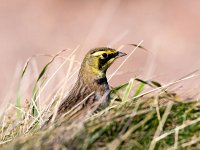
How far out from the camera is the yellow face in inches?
237

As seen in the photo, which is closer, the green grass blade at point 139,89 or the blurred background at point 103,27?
the green grass blade at point 139,89

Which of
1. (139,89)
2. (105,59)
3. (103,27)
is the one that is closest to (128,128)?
(139,89)

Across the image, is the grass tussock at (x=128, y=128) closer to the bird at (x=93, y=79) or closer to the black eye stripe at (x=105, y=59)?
the bird at (x=93, y=79)

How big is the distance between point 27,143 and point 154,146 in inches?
24.2

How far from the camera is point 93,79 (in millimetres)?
6090

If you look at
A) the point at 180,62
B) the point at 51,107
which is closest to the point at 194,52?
the point at 180,62

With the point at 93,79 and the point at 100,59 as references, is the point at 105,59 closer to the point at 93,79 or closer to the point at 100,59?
the point at 100,59

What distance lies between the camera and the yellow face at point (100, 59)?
6.03 meters

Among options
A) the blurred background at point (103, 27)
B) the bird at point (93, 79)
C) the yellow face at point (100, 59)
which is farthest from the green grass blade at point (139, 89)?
the blurred background at point (103, 27)

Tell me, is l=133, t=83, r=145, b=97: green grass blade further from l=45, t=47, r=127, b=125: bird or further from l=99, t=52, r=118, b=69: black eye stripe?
l=99, t=52, r=118, b=69: black eye stripe

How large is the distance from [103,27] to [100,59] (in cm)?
923

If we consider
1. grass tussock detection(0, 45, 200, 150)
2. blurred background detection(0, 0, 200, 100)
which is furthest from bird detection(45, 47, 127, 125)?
blurred background detection(0, 0, 200, 100)

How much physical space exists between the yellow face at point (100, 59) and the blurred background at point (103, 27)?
864 centimetres

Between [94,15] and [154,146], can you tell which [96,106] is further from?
[94,15]
